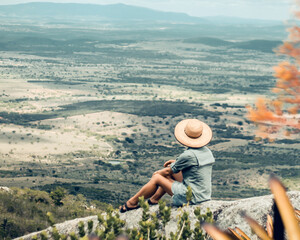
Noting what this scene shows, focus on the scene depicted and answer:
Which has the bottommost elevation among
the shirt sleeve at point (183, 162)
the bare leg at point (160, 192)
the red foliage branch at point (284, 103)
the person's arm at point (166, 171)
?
the bare leg at point (160, 192)

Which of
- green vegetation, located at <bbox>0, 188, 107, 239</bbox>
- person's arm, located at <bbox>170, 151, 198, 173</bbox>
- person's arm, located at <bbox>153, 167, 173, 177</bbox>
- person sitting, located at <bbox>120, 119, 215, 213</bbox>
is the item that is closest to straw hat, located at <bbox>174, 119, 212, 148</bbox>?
person sitting, located at <bbox>120, 119, 215, 213</bbox>

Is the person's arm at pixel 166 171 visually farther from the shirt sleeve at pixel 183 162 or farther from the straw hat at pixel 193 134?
the straw hat at pixel 193 134

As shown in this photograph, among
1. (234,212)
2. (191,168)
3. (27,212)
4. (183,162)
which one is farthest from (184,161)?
(27,212)

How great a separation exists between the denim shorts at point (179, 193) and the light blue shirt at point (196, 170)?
0.28 ft

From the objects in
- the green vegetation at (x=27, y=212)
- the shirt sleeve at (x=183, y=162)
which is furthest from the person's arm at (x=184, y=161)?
the green vegetation at (x=27, y=212)

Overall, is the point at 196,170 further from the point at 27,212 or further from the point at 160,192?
the point at 27,212

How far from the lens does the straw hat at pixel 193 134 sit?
A: 571cm

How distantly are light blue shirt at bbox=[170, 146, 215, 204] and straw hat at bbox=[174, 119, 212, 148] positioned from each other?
0.09 metres

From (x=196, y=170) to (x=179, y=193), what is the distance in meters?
0.33

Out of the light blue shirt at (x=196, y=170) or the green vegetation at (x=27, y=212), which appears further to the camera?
the green vegetation at (x=27, y=212)

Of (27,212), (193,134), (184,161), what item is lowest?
(27,212)

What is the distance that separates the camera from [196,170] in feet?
18.5

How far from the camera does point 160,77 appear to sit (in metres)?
119

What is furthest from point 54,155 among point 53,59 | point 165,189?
point 53,59
